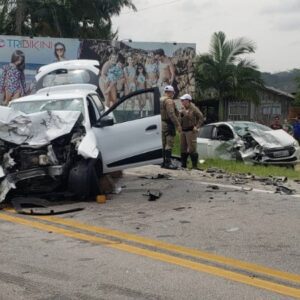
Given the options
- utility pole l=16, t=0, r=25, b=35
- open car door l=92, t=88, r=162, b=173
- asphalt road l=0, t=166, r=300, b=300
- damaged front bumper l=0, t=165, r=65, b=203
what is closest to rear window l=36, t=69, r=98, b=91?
open car door l=92, t=88, r=162, b=173

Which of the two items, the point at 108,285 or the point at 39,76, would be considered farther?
the point at 39,76

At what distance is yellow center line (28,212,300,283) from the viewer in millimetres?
5160

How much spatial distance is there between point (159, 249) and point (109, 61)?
22566mm

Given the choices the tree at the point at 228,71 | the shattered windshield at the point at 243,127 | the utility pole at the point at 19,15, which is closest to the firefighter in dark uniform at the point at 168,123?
the shattered windshield at the point at 243,127

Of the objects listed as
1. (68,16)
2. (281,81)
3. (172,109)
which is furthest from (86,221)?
(281,81)

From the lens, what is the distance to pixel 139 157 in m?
9.62

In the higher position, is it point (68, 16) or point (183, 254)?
point (68, 16)

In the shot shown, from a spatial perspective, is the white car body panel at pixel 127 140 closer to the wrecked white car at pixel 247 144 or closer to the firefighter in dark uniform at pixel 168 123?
the firefighter in dark uniform at pixel 168 123

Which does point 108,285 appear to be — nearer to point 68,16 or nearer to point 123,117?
point 123,117

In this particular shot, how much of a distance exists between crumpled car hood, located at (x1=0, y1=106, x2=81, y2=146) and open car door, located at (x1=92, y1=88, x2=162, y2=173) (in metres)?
0.64

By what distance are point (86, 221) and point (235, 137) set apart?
8742 millimetres

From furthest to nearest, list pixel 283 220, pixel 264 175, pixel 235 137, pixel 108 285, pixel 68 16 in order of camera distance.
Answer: pixel 68 16 → pixel 235 137 → pixel 264 175 → pixel 283 220 → pixel 108 285

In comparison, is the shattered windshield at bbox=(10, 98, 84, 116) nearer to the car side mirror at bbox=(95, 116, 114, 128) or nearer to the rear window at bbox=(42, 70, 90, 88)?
the car side mirror at bbox=(95, 116, 114, 128)

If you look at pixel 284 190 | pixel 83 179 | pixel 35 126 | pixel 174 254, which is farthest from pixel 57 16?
pixel 174 254
